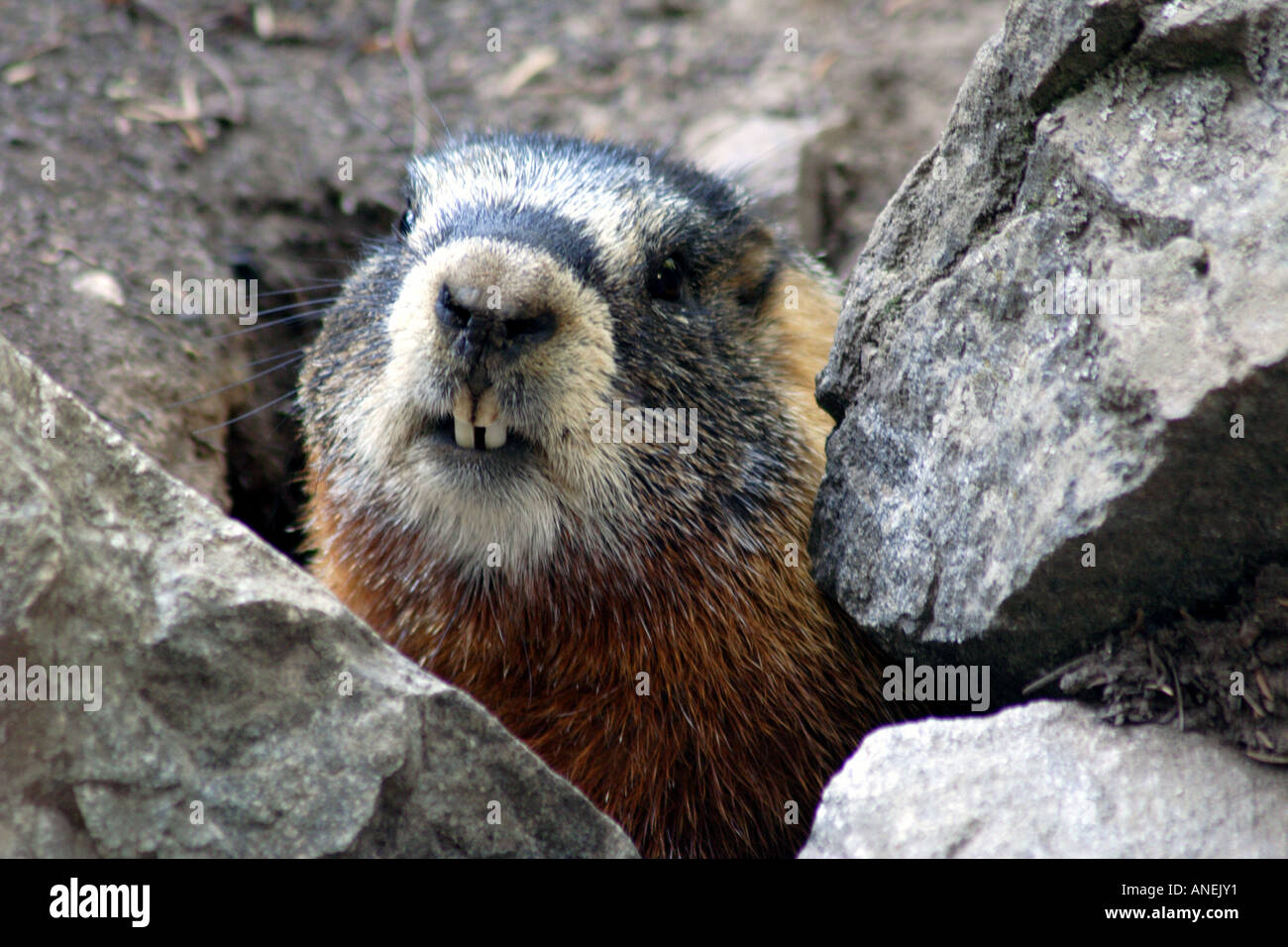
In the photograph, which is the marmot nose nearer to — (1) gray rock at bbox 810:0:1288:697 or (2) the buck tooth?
(2) the buck tooth

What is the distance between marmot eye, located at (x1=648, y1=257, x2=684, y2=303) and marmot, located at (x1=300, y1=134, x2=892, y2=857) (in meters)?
0.01

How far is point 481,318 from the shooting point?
13.0 ft

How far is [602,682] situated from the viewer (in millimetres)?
4648

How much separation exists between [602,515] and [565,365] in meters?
0.62

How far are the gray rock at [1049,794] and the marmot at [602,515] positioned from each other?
133 centimetres

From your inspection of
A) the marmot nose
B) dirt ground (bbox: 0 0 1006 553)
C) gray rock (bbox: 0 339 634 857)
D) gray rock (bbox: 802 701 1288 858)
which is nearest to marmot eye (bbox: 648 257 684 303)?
the marmot nose

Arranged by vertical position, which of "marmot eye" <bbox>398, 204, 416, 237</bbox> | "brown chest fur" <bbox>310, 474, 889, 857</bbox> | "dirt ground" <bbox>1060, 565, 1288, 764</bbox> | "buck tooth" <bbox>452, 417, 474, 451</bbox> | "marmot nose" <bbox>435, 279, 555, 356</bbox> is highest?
"marmot eye" <bbox>398, 204, 416, 237</bbox>

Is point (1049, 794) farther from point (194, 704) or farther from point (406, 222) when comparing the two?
point (406, 222)

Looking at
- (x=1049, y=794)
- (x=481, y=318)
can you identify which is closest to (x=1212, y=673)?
(x=1049, y=794)

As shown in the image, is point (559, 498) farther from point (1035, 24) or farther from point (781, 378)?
point (1035, 24)

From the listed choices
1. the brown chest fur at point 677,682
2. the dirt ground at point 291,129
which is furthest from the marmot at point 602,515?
the dirt ground at point 291,129

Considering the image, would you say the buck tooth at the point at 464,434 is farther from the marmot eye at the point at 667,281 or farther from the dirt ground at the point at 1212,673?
the dirt ground at the point at 1212,673

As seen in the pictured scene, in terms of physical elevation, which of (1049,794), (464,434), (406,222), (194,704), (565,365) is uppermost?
(406,222)

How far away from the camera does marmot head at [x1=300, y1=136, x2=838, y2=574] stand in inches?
163
